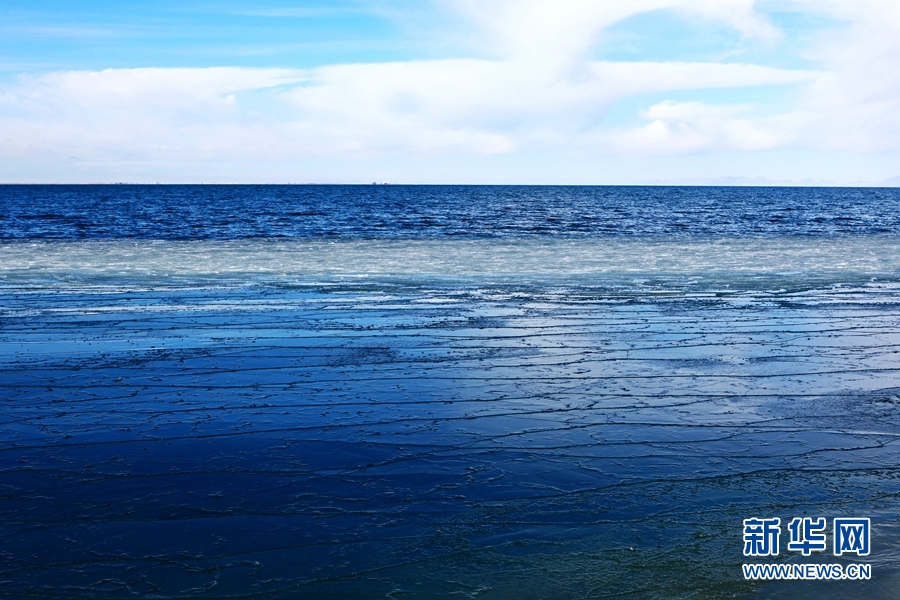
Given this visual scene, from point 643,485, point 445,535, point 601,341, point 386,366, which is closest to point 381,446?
point 445,535

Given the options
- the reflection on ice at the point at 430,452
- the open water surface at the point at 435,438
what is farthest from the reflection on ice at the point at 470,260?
the reflection on ice at the point at 430,452

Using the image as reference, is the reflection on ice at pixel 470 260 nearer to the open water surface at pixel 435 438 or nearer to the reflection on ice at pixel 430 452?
the open water surface at pixel 435 438

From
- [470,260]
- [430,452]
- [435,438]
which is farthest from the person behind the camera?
[470,260]

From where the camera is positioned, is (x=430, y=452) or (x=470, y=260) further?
(x=470, y=260)

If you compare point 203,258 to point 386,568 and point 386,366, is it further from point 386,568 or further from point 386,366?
point 386,568

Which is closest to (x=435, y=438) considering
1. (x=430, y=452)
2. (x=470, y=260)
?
(x=430, y=452)

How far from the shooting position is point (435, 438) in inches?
298

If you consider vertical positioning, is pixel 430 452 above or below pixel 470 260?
below

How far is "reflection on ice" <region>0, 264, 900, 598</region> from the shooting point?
5.12 m

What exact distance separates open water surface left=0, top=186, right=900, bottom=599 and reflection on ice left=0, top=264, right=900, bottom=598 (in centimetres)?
3

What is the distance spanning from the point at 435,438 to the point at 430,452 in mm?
404

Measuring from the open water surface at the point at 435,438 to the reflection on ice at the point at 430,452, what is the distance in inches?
1.2

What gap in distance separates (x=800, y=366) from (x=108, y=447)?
333 inches

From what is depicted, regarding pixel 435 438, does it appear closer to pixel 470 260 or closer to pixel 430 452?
pixel 430 452
